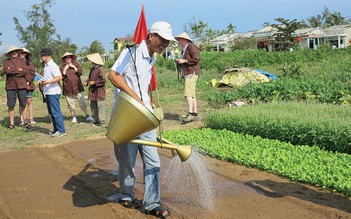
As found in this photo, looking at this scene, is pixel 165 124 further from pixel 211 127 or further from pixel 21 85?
pixel 21 85

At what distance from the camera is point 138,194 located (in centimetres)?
484

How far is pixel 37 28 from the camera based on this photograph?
36.1 metres

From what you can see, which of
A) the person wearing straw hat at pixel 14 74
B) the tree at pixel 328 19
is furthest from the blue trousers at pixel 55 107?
the tree at pixel 328 19

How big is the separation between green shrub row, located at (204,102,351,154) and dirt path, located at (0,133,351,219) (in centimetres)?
134

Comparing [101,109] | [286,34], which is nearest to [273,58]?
[286,34]

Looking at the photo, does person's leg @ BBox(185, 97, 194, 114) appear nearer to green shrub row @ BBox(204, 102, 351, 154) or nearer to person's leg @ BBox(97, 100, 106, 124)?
green shrub row @ BBox(204, 102, 351, 154)

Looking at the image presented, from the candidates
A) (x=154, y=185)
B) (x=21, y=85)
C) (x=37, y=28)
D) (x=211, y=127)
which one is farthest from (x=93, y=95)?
(x=37, y=28)

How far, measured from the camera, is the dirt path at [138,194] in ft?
13.4

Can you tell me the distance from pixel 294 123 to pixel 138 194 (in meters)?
3.00

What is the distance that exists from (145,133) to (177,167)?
1794 mm

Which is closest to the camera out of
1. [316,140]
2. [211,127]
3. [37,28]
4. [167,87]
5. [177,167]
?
[177,167]

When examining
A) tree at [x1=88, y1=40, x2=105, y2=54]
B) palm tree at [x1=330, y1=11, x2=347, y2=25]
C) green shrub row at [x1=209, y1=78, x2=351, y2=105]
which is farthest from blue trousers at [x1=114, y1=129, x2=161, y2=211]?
palm tree at [x1=330, y1=11, x2=347, y2=25]

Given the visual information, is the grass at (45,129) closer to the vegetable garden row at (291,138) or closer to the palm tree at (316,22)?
the vegetable garden row at (291,138)

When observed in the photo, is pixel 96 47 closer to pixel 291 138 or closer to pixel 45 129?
pixel 45 129
